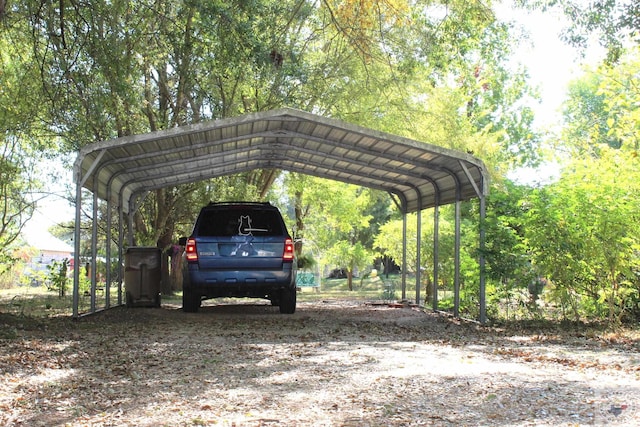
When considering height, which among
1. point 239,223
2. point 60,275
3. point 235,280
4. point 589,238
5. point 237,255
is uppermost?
point 239,223

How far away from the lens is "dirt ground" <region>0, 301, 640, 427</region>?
212 inches

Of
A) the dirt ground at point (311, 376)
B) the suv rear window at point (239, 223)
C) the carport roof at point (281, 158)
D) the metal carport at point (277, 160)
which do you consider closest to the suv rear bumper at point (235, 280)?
the suv rear window at point (239, 223)

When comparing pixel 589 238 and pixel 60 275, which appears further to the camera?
pixel 60 275

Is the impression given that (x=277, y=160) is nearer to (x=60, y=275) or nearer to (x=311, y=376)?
(x=60, y=275)

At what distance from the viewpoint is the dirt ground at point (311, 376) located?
17.7 ft

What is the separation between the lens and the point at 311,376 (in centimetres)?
695

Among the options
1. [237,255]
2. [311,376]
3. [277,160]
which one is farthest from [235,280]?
[311,376]

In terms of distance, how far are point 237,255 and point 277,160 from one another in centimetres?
460

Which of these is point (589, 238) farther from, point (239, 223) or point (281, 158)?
point (281, 158)

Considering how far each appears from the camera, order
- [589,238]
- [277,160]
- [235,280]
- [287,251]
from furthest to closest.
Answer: [277,160] < [287,251] < [235,280] < [589,238]

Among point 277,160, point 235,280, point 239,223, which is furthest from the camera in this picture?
point 277,160

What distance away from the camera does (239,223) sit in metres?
13.2

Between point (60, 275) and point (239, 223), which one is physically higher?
point (239, 223)

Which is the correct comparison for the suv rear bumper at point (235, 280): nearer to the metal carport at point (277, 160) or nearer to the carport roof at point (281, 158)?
the metal carport at point (277, 160)
